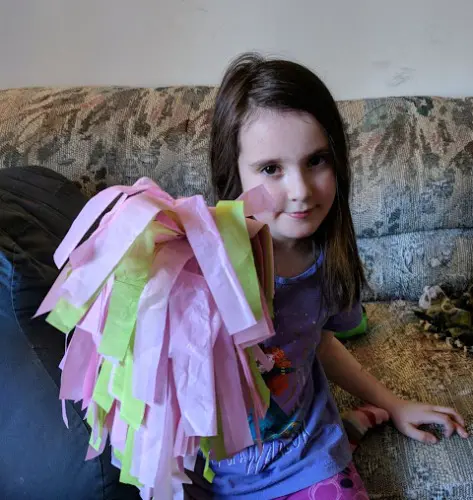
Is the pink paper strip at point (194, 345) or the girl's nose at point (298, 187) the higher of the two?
the girl's nose at point (298, 187)

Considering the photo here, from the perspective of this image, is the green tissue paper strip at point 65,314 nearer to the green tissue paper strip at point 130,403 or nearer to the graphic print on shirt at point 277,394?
the green tissue paper strip at point 130,403

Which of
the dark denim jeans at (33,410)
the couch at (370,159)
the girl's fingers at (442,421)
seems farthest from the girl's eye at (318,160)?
the couch at (370,159)

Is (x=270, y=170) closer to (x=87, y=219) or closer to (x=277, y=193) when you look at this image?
(x=277, y=193)

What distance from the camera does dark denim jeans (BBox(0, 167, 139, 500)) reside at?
2.57 ft

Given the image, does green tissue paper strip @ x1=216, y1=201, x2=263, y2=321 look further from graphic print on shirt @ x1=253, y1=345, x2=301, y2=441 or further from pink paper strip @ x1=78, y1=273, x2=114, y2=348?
graphic print on shirt @ x1=253, y1=345, x2=301, y2=441

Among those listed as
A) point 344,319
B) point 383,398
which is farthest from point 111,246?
point 383,398

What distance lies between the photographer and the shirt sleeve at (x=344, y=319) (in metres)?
0.95

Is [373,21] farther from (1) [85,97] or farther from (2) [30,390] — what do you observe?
(2) [30,390]

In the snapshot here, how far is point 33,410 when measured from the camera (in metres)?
0.80

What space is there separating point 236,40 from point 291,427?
3.57 feet

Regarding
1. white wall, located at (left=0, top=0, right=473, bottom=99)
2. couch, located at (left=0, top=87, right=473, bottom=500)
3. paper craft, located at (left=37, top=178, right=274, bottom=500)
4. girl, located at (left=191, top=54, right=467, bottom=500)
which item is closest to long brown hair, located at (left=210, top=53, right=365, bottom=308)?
girl, located at (left=191, top=54, right=467, bottom=500)

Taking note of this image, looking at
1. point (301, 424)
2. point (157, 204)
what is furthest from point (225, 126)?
point (301, 424)

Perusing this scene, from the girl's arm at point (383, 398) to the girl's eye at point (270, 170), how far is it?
1.12ft

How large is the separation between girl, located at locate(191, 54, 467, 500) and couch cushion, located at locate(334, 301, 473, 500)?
119mm
